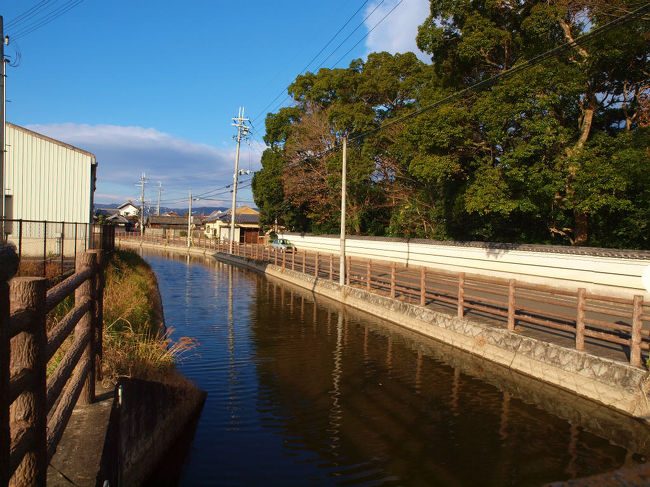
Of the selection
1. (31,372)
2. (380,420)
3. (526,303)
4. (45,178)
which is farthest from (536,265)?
(45,178)

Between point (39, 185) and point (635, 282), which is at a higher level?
point (39, 185)

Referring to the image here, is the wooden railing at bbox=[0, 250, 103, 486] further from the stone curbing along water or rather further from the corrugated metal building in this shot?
the corrugated metal building

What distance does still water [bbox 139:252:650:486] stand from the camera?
19.5 feet

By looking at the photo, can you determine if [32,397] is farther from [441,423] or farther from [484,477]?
[441,423]

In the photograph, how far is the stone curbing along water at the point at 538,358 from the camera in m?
7.76

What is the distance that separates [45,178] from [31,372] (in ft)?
71.0

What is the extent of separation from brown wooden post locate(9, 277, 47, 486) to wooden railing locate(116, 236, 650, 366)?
778cm

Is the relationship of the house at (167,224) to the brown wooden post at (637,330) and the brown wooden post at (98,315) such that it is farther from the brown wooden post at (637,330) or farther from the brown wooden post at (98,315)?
the brown wooden post at (637,330)

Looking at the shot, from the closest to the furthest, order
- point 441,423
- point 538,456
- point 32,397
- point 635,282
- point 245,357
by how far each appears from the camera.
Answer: point 32,397 < point 538,456 < point 441,423 < point 245,357 < point 635,282

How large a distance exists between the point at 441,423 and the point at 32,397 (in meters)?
6.28

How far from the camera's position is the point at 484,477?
5.79 meters

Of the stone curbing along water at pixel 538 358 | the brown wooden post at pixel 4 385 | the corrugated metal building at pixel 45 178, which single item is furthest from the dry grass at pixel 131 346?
the corrugated metal building at pixel 45 178

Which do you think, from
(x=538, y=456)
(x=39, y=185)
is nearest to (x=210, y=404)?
(x=538, y=456)

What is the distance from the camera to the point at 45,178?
21.0 metres
